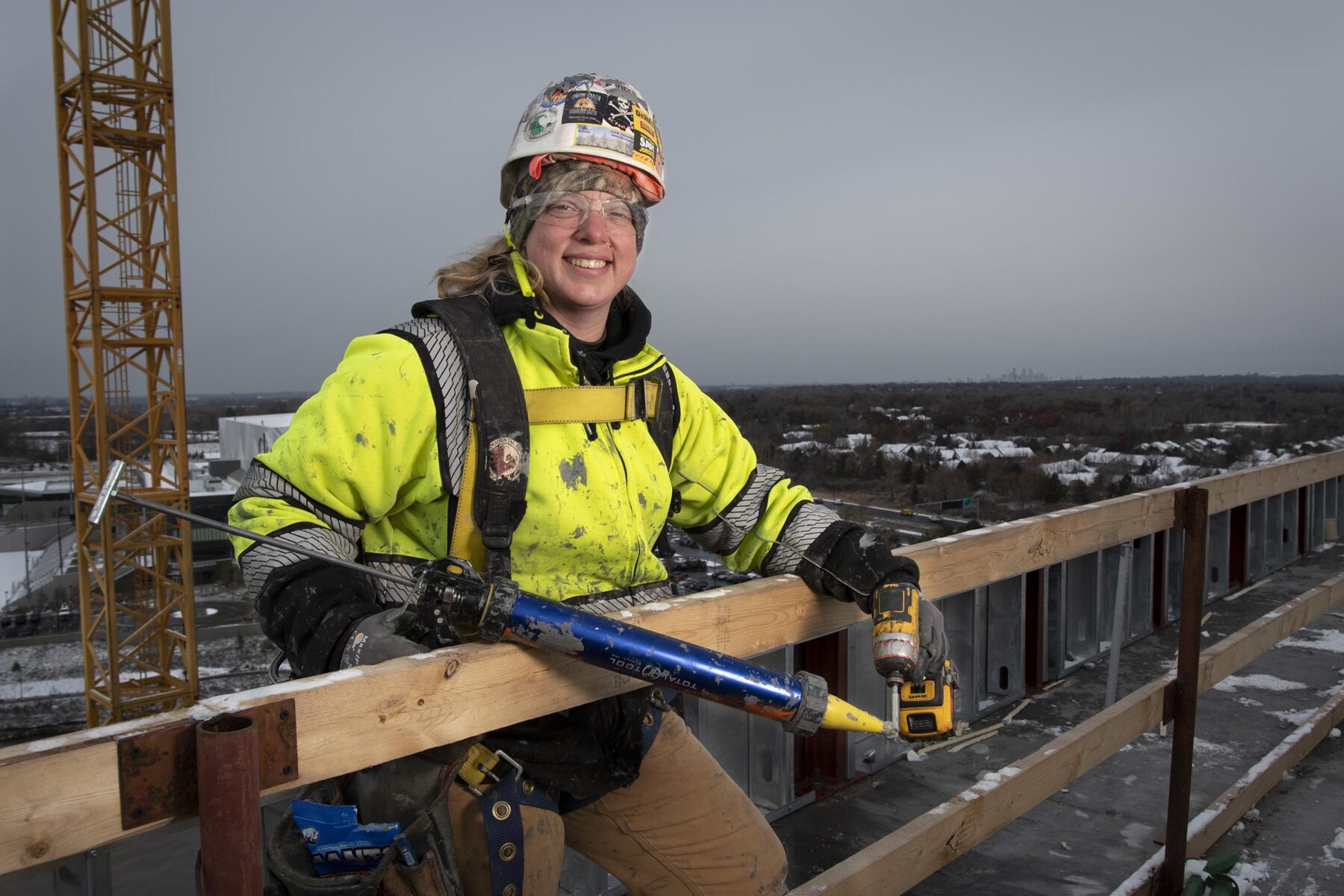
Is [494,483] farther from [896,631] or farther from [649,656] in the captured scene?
[896,631]

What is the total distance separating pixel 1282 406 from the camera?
7856cm

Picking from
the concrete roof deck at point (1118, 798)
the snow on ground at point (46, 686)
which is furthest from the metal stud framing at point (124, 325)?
the concrete roof deck at point (1118, 798)

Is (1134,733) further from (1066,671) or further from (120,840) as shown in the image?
(120,840)

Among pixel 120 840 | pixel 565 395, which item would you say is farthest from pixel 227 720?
pixel 565 395

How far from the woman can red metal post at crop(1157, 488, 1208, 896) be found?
1.42 m

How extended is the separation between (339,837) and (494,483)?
27.2 inches

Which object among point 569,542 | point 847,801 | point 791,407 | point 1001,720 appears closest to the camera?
point 569,542

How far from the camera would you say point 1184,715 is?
10.1 ft

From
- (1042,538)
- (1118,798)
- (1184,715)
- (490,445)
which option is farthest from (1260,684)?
(490,445)

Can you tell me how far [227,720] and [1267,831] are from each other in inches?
144

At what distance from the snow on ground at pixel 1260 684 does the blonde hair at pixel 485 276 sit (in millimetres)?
4265

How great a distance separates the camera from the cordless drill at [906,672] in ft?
6.88

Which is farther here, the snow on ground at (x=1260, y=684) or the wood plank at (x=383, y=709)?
the snow on ground at (x=1260, y=684)

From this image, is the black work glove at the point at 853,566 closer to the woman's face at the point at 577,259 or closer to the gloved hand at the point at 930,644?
the gloved hand at the point at 930,644
